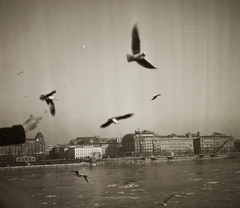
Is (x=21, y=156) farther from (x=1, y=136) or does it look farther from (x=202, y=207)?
(x=1, y=136)

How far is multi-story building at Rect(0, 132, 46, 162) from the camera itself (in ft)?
226

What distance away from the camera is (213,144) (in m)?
92.6

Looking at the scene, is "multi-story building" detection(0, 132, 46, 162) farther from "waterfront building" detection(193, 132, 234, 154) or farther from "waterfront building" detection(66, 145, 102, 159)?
"waterfront building" detection(193, 132, 234, 154)

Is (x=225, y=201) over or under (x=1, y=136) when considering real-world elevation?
under

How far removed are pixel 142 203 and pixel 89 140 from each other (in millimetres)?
82731

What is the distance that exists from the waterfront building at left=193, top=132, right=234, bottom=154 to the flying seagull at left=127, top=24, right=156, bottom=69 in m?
93.2

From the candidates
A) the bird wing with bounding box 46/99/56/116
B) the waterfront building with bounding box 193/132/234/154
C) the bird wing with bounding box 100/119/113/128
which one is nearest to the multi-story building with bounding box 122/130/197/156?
the waterfront building with bounding box 193/132/234/154

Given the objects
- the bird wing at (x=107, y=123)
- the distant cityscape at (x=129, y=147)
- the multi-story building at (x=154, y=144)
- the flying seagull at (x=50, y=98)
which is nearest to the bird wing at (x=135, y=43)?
the bird wing at (x=107, y=123)

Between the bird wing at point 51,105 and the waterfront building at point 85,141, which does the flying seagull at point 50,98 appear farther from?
the waterfront building at point 85,141

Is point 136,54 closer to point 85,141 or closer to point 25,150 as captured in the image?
point 25,150

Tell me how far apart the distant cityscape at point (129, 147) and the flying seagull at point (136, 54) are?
70.0m

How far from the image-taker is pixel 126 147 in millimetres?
84562

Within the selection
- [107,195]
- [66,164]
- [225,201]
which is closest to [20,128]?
[225,201]

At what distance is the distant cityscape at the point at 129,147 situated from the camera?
7400 cm
